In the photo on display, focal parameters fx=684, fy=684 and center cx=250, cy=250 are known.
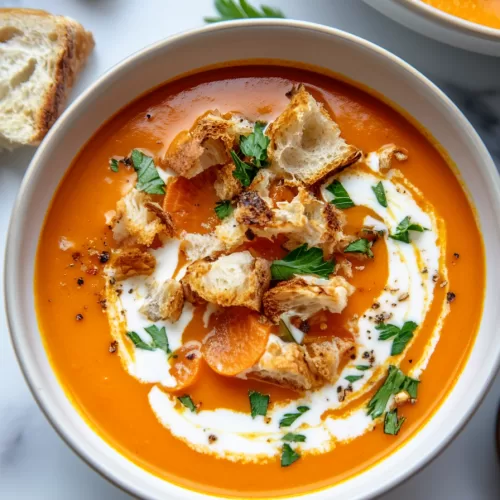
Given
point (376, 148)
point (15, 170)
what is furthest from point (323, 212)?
point (15, 170)

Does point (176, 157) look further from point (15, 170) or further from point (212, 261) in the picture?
point (15, 170)

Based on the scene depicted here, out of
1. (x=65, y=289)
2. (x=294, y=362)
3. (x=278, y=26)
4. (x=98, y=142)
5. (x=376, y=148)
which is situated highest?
(x=278, y=26)

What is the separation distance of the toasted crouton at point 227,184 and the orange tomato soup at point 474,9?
93 cm

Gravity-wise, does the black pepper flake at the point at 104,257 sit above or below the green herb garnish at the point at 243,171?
below

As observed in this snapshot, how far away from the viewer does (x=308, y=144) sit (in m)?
2.32

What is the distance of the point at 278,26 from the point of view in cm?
222

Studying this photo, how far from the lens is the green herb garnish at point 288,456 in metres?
2.23

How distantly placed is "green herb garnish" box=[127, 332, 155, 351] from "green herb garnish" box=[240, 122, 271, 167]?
0.69 metres

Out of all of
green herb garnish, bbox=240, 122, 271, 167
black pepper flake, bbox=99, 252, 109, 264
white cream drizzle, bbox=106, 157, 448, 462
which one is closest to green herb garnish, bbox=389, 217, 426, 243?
white cream drizzle, bbox=106, 157, 448, 462

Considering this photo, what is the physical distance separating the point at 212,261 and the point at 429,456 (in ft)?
3.02

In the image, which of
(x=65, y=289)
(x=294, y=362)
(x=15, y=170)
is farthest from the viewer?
(x=15, y=170)

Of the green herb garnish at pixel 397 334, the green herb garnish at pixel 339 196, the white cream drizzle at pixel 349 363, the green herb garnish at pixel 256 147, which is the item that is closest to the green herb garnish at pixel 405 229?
the white cream drizzle at pixel 349 363

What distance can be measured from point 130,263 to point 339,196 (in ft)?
2.39

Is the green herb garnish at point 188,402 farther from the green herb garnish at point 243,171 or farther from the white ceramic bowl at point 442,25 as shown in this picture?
the white ceramic bowl at point 442,25
